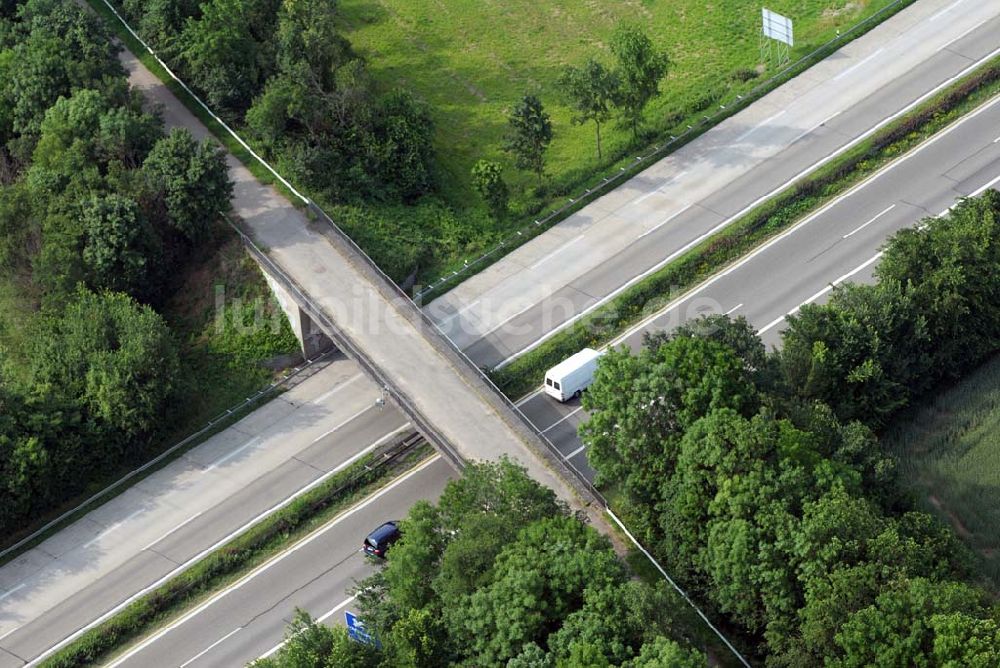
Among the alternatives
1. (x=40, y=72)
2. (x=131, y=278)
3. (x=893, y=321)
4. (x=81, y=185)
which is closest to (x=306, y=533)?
(x=131, y=278)

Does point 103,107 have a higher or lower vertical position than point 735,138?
higher

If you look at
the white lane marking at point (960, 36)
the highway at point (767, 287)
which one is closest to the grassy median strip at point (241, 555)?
the highway at point (767, 287)

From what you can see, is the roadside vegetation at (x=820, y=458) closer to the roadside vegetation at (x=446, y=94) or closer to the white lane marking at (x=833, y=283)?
the white lane marking at (x=833, y=283)

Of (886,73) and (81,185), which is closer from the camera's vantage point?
(81,185)

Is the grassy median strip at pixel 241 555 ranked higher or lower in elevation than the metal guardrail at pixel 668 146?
lower

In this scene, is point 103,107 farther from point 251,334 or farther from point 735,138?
point 735,138

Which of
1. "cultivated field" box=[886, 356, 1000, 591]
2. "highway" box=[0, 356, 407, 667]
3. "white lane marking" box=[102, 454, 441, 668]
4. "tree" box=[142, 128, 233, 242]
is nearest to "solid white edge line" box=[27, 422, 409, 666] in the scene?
"highway" box=[0, 356, 407, 667]

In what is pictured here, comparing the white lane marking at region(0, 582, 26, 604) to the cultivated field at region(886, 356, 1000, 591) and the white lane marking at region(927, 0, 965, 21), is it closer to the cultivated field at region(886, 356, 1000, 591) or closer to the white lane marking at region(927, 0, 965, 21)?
the cultivated field at region(886, 356, 1000, 591)
